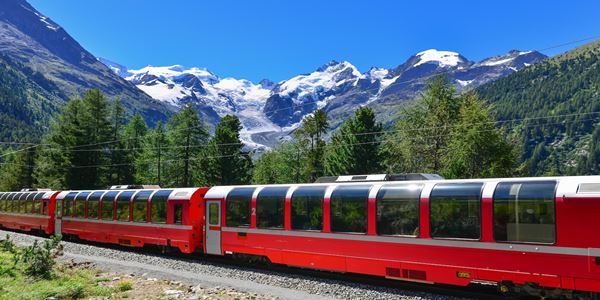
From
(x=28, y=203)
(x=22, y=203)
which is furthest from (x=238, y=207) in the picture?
(x=22, y=203)

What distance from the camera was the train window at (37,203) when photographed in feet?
118

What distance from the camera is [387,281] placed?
15969 mm

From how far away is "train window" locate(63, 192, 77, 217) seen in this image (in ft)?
106

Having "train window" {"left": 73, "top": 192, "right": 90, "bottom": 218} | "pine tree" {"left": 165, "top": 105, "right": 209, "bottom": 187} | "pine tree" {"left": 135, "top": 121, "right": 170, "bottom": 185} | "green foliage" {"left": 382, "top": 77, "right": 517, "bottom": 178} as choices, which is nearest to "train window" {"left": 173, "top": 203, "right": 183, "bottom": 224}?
"train window" {"left": 73, "top": 192, "right": 90, "bottom": 218}

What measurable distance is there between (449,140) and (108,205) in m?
33.1

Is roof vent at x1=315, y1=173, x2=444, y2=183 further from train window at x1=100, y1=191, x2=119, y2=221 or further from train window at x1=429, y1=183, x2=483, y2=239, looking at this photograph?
train window at x1=100, y1=191, x2=119, y2=221

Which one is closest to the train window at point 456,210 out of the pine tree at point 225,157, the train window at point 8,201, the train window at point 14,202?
the train window at point 14,202

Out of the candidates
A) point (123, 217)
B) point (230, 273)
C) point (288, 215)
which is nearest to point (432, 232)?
point (288, 215)

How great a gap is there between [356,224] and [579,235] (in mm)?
6506

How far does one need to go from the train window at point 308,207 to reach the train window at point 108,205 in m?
14.3

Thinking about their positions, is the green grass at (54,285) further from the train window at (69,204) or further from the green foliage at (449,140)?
the green foliage at (449,140)

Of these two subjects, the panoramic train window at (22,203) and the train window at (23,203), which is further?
the panoramic train window at (22,203)

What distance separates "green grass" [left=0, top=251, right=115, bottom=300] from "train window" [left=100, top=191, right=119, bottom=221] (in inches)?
351

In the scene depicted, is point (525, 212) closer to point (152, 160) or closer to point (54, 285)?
point (54, 285)
